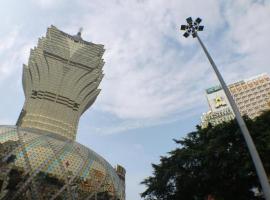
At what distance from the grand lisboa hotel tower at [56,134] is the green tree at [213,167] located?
25563 mm

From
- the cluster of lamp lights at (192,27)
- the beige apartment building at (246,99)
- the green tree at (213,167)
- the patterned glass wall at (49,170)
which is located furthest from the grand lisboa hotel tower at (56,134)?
the beige apartment building at (246,99)

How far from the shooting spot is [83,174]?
5281 cm

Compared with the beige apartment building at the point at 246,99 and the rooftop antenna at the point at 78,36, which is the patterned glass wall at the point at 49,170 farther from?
the beige apartment building at the point at 246,99

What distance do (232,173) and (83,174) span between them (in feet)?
113

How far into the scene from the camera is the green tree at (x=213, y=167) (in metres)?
22.1

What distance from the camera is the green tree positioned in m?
22.1

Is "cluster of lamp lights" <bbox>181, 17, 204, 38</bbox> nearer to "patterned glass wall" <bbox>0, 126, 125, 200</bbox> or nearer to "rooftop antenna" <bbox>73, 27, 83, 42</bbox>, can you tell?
"patterned glass wall" <bbox>0, 126, 125, 200</bbox>

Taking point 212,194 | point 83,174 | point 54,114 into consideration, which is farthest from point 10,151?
point 212,194

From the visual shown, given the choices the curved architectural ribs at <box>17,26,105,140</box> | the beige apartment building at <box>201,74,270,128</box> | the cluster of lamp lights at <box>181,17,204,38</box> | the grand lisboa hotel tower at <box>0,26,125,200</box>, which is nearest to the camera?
the cluster of lamp lights at <box>181,17,204,38</box>

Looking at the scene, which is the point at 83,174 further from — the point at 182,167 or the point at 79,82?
the point at 79,82

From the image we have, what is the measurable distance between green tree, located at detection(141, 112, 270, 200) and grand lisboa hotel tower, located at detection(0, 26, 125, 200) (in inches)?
1006

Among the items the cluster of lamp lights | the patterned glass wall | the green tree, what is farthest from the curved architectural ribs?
the cluster of lamp lights

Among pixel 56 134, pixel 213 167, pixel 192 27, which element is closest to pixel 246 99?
pixel 56 134

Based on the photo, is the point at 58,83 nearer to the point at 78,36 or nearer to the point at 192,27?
the point at 78,36
